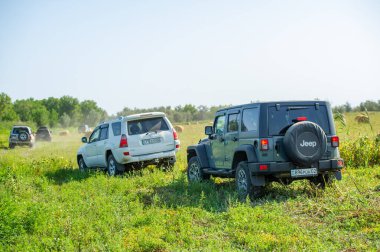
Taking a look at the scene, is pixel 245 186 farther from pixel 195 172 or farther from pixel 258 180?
pixel 195 172

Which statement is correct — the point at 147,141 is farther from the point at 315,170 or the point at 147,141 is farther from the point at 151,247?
the point at 151,247

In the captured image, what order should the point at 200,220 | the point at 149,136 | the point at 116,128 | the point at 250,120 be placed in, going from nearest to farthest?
the point at 200,220 → the point at 250,120 → the point at 149,136 → the point at 116,128

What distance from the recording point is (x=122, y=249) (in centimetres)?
636

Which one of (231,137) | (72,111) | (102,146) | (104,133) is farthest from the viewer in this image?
(72,111)

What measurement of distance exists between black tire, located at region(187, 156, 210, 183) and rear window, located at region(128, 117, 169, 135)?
2.79 meters

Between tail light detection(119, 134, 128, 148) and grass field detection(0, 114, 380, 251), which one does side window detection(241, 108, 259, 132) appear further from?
tail light detection(119, 134, 128, 148)

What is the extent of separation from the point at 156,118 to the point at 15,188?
191 inches

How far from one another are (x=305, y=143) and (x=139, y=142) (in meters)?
6.64

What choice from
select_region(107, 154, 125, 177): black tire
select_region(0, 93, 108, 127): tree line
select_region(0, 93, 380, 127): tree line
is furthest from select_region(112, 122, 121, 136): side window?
select_region(0, 93, 108, 127): tree line

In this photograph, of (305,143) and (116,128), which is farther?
(116,128)

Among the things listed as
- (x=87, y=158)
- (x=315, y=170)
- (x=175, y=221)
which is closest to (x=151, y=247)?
(x=175, y=221)

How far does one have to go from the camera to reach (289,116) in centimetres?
929

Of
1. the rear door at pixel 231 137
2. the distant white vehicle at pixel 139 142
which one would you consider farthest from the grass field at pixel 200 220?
the distant white vehicle at pixel 139 142

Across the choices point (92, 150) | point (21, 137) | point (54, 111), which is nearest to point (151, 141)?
point (92, 150)
